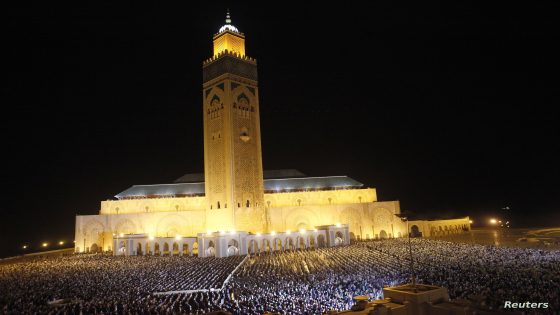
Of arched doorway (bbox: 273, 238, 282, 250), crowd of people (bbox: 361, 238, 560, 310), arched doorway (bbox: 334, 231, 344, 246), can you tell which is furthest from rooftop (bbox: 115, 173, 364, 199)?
crowd of people (bbox: 361, 238, 560, 310)

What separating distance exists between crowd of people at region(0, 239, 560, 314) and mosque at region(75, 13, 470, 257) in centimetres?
1095

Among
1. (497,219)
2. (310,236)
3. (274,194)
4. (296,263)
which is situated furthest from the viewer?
(497,219)

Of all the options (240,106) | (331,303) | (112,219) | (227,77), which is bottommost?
(331,303)

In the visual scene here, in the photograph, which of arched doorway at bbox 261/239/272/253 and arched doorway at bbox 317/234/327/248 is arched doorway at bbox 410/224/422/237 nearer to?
arched doorway at bbox 317/234/327/248

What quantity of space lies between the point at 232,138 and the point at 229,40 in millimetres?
10744

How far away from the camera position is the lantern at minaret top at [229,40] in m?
39.7

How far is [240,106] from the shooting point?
39250mm

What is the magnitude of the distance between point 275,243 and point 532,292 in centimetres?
2488

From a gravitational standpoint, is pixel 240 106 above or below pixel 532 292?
above

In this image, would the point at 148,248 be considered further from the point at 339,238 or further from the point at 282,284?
the point at 282,284

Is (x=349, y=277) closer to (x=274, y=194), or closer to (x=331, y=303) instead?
(x=331, y=303)

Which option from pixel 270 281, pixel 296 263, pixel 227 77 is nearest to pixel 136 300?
pixel 270 281

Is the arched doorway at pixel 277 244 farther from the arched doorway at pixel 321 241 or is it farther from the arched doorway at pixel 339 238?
the arched doorway at pixel 339 238

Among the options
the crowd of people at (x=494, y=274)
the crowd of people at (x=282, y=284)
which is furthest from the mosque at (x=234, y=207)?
the crowd of people at (x=494, y=274)
